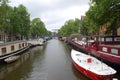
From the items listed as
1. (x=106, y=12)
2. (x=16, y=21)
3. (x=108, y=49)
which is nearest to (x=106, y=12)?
(x=106, y=12)

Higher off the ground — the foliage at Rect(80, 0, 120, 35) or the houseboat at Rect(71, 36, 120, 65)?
the foliage at Rect(80, 0, 120, 35)

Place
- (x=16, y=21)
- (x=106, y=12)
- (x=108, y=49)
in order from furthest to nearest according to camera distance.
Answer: (x=16, y=21) < (x=106, y=12) < (x=108, y=49)

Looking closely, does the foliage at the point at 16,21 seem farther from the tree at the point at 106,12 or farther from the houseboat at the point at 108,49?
the houseboat at the point at 108,49

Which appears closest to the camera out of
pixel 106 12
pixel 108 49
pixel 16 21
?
pixel 108 49

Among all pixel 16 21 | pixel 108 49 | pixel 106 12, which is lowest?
pixel 108 49

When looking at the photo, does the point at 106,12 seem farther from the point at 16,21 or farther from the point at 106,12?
the point at 16,21

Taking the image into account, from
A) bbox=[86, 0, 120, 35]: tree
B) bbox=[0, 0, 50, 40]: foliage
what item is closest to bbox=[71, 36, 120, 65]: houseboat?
bbox=[86, 0, 120, 35]: tree

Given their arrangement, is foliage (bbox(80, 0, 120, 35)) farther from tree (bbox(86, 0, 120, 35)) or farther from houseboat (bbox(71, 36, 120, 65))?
houseboat (bbox(71, 36, 120, 65))

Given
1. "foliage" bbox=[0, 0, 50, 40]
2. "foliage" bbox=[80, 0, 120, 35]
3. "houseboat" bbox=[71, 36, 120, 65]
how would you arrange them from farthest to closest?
"foliage" bbox=[0, 0, 50, 40] → "foliage" bbox=[80, 0, 120, 35] → "houseboat" bbox=[71, 36, 120, 65]

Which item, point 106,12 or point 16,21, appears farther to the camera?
point 16,21

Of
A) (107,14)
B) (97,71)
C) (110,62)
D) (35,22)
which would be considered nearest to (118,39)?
(107,14)

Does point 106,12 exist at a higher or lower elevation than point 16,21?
lower

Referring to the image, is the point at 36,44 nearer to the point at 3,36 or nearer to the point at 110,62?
the point at 3,36

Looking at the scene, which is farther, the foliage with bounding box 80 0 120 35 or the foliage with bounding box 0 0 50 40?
the foliage with bounding box 0 0 50 40
